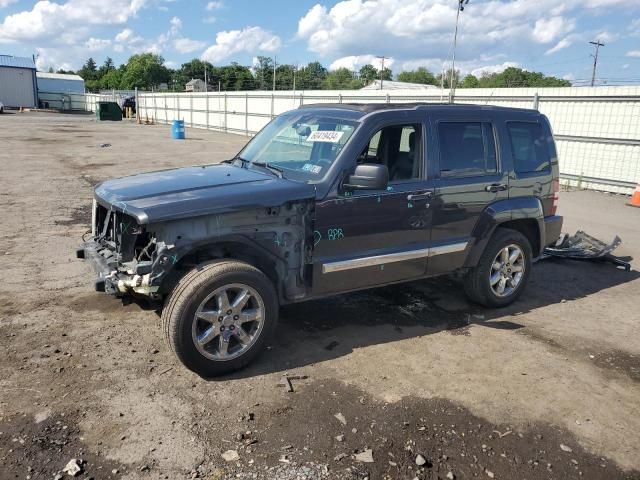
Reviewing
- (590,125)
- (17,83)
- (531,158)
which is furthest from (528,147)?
(17,83)

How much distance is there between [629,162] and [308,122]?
11.4 meters

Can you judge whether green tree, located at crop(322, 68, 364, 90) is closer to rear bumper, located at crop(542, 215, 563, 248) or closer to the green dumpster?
the green dumpster

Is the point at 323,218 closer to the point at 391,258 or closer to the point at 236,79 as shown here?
the point at 391,258

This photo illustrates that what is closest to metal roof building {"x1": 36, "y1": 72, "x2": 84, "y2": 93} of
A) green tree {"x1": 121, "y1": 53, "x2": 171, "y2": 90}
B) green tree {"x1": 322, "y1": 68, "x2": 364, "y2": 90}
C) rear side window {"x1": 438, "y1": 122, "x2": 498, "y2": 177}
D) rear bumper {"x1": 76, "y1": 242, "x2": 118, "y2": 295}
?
green tree {"x1": 121, "y1": 53, "x2": 171, "y2": 90}

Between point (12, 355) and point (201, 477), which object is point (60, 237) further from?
point (201, 477)

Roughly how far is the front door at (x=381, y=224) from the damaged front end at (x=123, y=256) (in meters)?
1.30

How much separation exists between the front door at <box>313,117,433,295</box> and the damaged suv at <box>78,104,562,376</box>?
0.01 meters

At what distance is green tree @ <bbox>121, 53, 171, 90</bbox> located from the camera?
356 ft

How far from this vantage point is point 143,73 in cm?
11056

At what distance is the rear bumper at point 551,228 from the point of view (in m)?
5.90

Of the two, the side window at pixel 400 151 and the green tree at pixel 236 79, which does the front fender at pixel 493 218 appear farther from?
the green tree at pixel 236 79

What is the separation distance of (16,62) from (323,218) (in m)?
67.1

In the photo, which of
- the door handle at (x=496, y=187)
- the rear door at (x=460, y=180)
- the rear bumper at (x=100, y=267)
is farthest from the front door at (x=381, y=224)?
the rear bumper at (x=100, y=267)

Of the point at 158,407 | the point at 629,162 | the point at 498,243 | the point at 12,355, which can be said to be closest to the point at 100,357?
the point at 12,355
